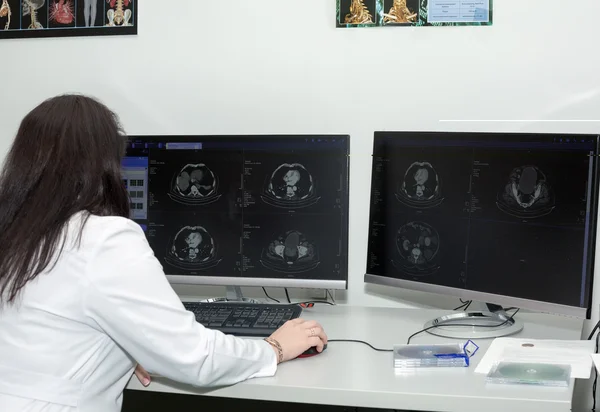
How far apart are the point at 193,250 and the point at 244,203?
20cm

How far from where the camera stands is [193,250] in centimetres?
206

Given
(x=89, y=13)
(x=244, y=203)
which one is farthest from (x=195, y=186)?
(x=89, y=13)

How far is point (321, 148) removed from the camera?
6.49 ft

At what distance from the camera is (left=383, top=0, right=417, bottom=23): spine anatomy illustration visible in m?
2.14

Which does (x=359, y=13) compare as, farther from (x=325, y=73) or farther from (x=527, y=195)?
(x=527, y=195)

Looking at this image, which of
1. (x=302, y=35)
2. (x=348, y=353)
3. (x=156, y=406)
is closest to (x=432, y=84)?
(x=302, y=35)

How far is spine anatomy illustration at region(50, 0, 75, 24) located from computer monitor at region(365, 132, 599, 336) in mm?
1107

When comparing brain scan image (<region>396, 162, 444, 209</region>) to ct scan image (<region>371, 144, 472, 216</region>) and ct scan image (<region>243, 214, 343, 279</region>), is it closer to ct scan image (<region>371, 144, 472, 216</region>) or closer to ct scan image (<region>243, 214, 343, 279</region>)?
ct scan image (<region>371, 144, 472, 216</region>)

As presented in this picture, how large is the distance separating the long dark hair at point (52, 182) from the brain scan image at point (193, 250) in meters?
0.57

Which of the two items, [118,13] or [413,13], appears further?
[118,13]

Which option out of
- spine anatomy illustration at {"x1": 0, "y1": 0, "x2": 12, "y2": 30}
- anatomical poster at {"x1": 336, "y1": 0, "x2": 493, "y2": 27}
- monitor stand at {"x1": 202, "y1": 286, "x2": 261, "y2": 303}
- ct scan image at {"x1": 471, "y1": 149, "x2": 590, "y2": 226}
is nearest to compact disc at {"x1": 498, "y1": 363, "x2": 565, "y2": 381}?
ct scan image at {"x1": 471, "y1": 149, "x2": 590, "y2": 226}

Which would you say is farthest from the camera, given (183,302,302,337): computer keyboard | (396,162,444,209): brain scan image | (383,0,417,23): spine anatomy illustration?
Result: (383,0,417,23): spine anatomy illustration

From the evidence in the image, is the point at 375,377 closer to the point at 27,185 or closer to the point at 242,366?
the point at 242,366

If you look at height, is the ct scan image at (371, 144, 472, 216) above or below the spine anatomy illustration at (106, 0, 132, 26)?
below
